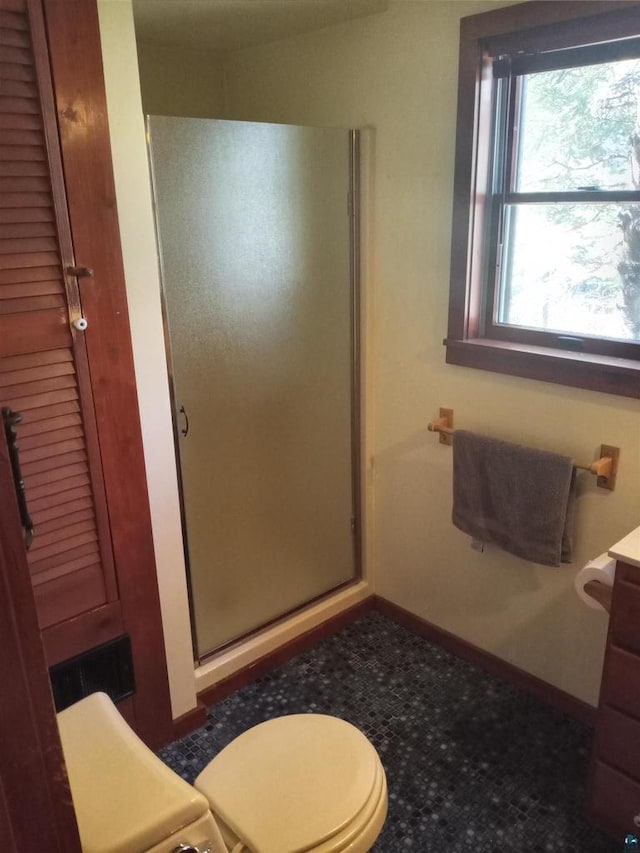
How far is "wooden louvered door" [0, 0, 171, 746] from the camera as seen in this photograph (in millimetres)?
1413

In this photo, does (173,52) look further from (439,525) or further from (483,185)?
(439,525)

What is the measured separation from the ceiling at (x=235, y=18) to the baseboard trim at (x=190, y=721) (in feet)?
6.96

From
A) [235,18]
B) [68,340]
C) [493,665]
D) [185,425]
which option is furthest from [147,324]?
[493,665]

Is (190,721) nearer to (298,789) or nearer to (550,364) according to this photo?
(298,789)

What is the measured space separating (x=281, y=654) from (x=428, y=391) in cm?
107

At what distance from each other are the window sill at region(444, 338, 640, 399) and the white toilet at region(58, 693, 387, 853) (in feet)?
3.57

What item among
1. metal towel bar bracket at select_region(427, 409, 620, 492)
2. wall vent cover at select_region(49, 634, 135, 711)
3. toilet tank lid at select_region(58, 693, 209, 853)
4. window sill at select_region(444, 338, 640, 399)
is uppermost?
window sill at select_region(444, 338, 640, 399)

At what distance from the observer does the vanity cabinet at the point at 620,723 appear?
149 cm

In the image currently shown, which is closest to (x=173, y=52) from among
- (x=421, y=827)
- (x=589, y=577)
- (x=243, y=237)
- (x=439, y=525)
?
(x=243, y=237)

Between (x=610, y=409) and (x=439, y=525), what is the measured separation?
2.54ft

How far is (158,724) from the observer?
6.53 feet

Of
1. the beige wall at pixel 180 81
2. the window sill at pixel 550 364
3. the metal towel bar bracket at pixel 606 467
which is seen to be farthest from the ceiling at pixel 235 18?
the metal towel bar bracket at pixel 606 467

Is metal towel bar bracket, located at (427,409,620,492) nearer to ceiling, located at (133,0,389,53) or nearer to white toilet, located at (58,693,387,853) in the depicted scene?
white toilet, located at (58,693,387,853)

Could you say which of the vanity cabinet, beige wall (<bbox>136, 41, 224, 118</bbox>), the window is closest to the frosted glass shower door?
the window
